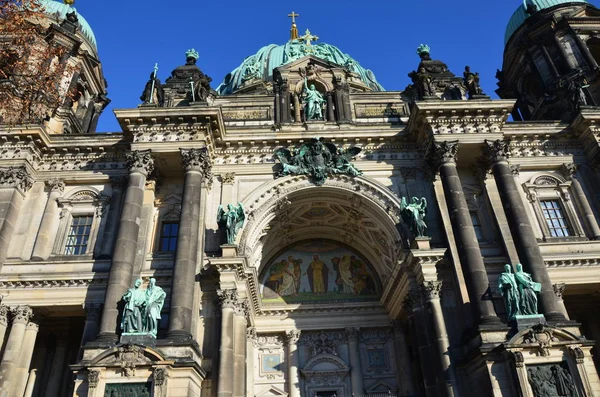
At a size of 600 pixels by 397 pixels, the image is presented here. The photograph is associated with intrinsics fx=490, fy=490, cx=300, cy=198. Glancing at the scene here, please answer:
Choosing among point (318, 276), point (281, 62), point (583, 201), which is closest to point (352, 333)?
point (318, 276)

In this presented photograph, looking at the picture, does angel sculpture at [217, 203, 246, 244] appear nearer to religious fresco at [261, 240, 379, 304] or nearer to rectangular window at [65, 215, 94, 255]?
rectangular window at [65, 215, 94, 255]

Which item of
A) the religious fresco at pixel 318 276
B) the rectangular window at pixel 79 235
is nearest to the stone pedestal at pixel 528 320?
the religious fresco at pixel 318 276

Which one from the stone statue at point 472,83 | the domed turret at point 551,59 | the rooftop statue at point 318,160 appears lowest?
the rooftop statue at point 318,160

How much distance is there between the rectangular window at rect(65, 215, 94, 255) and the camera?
20250 mm

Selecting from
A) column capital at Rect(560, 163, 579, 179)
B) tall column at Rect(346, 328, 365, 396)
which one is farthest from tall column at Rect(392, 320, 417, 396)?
column capital at Rect(560, 163, 579, 179)

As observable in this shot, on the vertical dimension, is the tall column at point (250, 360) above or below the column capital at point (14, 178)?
below

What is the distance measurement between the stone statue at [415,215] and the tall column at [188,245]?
830cm

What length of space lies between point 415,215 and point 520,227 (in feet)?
12.9

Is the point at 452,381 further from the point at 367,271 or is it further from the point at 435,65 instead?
the point at 435,65

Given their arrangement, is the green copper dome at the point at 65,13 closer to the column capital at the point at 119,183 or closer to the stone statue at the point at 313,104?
the column capital at the point at 119,183

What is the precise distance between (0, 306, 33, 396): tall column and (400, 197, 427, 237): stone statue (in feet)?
48.8

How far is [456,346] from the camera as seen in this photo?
17.6m

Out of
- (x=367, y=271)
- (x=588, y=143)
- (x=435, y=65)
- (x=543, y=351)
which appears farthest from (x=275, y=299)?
(x=588, y=143)

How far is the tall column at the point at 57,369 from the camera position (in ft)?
62.8
